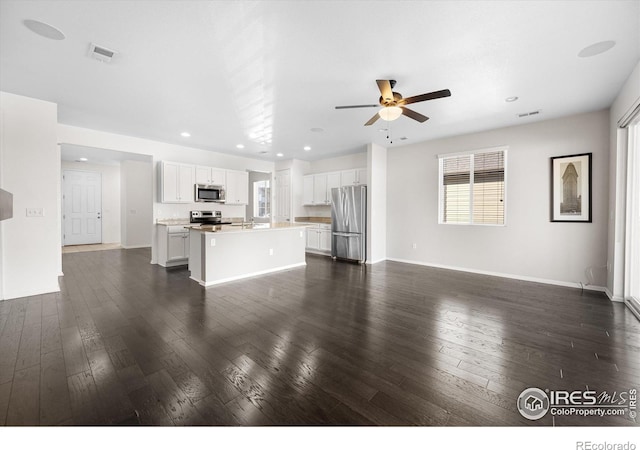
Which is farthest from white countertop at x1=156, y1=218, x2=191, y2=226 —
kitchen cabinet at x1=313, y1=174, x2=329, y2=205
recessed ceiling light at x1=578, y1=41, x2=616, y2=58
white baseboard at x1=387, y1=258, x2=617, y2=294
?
recessed ceiling light at x1=578, y1=41, x2=616, y2=58

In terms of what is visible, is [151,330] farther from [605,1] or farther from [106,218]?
[106,218]

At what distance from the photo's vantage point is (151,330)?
2588 mm

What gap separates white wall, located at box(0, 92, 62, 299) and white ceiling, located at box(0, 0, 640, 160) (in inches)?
13.8

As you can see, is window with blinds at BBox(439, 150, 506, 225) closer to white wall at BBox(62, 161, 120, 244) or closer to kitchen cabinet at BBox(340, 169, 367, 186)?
kitchen cabinet at BBox(340, 169, 367, 186)

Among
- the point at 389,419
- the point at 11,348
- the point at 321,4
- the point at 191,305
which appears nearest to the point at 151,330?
the point at 191,305

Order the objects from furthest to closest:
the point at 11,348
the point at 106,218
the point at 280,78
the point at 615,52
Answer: the point at 106,218, the point at 280,78, the point at 615,52, the point at 11,348

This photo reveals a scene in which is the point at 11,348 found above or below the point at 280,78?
below

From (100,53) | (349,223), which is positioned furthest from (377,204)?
(100,53)

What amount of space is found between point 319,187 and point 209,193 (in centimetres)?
292

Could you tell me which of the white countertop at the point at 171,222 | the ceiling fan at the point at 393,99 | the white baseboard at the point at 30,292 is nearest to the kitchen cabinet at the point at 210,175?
the white countertop at the point at 171,222

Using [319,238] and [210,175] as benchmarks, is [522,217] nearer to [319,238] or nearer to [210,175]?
[319,238]

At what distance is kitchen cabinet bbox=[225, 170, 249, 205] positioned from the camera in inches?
266

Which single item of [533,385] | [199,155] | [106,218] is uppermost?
[199,155]
